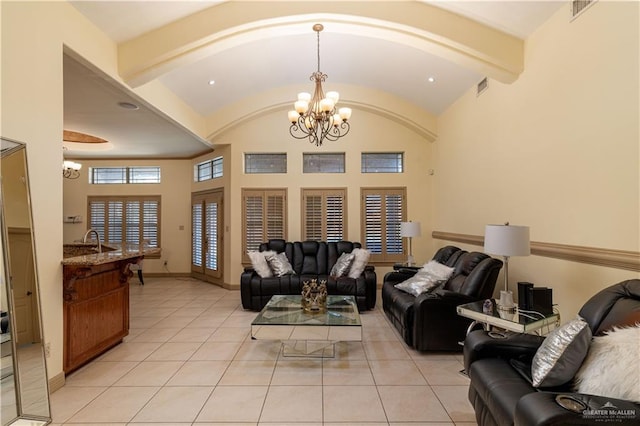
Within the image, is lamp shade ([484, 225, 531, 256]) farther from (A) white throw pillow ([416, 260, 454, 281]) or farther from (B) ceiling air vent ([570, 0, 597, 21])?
(B) ceiling air vent ([570, 0, 597, 21])

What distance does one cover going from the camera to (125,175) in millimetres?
7672

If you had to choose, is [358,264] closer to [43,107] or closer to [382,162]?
[382,162]

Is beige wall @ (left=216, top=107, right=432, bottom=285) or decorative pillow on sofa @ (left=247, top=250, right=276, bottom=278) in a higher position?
beige wall @ (left=216, top=107, right=432, bottom=285)

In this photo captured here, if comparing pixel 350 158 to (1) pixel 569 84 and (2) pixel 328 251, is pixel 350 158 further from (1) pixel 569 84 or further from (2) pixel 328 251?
(1) pixel 569 84

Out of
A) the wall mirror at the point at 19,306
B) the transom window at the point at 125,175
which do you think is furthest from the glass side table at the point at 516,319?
the transom window at the point at 125,175

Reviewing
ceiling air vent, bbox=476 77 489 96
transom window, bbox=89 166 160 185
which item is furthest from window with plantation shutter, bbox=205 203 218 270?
ceiling air vent, bbox=476 77 489 96

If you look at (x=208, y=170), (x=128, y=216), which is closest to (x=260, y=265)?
(x=208, y=170)

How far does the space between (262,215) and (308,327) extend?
3515 millimetres

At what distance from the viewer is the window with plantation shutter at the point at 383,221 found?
20.7 feet

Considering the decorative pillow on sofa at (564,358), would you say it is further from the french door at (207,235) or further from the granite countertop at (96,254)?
the french door at (207,235)

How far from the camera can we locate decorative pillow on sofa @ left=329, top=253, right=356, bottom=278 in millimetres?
5176

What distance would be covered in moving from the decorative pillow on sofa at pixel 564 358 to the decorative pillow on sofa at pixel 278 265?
3.77 metres

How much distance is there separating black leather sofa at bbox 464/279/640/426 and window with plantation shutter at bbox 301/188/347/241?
4157 millimetres

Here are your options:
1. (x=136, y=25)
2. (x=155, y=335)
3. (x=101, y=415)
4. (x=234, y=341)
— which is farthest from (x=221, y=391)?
(x=136, y=25)
